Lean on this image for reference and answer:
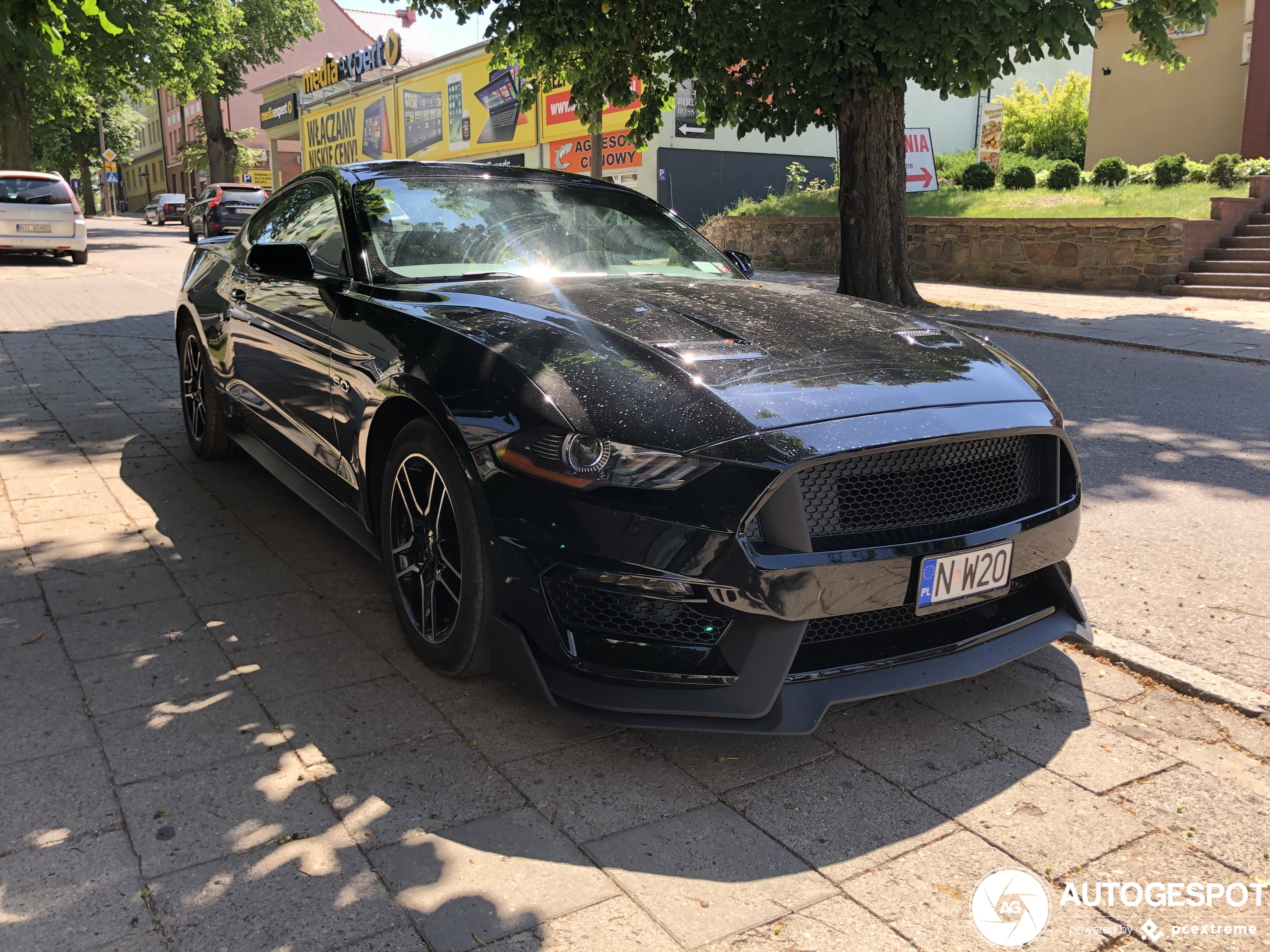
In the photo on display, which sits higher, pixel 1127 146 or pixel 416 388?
pixel 1127 146

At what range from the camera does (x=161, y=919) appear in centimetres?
210

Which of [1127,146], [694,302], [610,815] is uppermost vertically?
[1127,146]

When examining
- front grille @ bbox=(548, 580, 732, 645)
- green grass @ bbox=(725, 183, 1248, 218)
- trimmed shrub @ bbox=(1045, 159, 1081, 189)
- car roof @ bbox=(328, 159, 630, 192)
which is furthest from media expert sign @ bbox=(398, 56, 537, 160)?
front grille @ bbox=(548, 580, 732, 645)

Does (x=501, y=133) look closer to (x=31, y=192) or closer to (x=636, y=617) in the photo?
(x=31, y=192)

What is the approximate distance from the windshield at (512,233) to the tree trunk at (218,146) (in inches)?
1587

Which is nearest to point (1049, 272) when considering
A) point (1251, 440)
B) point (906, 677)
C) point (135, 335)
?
point (1251, 440)

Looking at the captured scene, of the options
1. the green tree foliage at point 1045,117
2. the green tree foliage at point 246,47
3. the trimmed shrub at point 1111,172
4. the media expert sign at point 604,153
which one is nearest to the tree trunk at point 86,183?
the green tree foliage at point 246,47

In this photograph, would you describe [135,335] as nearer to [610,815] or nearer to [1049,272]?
[610,815]

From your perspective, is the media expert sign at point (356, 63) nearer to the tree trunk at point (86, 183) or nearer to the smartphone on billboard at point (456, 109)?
the smartphone on billboard at point (456, 109)

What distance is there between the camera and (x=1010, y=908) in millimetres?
2184

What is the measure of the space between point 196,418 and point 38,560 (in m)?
1.61

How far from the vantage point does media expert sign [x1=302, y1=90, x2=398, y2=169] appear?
39.7 metres

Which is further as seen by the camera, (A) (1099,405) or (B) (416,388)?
(A) (1099,405)

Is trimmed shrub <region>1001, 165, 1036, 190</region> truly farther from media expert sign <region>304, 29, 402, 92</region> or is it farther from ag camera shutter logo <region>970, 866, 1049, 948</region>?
media expert sign <region>304, 29, 402, 92</region>
